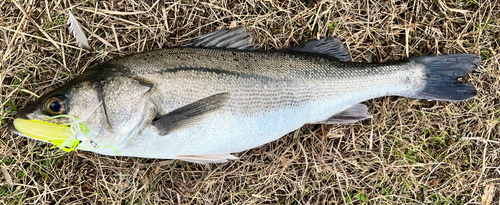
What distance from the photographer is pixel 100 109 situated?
2.17 metres

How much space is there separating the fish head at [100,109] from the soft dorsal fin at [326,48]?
128cm

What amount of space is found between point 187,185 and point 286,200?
37.5 inches

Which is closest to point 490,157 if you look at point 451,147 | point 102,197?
point 451,147

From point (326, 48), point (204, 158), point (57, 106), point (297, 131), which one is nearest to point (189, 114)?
point (204, 158)

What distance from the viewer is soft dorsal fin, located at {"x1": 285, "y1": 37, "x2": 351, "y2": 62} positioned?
2.63 metres

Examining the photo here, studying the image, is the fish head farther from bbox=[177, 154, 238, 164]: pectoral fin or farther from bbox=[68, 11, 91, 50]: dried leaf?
bbox=[68, 11, 91, 50]: dried leaf

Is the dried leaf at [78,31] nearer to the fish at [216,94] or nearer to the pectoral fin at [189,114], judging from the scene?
the fish at [216,94]

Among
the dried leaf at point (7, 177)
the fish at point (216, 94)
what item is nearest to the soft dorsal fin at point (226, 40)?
the fish at point (216, 94)

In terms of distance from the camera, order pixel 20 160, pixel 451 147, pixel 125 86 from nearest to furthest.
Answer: pixel 125 86 < pixel 20 160 < pixel 451 147

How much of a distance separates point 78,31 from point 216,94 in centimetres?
151

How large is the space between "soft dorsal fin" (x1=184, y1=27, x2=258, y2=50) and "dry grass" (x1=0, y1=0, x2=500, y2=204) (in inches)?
15.9

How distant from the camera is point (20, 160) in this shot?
283 cm

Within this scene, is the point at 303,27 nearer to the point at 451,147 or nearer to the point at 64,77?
the point at 451,147

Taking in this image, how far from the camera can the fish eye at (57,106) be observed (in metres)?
2.16
